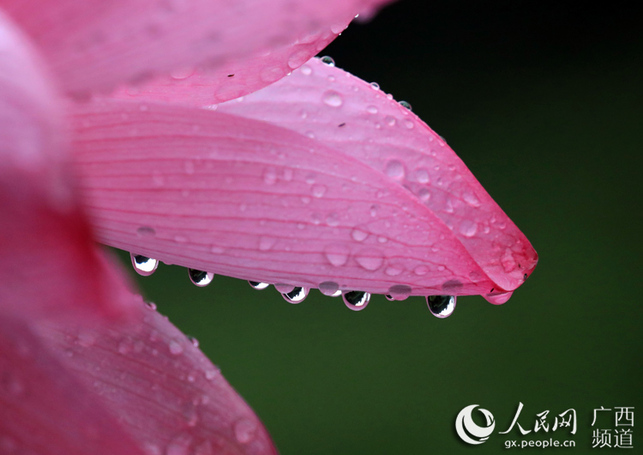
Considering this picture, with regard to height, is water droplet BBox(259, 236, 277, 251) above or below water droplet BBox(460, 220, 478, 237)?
below

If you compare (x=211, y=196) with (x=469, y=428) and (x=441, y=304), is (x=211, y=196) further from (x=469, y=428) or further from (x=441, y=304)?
(x=469, y=428)

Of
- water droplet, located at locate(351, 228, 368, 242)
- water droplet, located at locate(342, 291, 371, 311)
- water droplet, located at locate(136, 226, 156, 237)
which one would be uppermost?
water droplet, located at locate(342, 291, 371, 311)

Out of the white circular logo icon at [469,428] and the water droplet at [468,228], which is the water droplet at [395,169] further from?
the white circular logo icon at [469,428]

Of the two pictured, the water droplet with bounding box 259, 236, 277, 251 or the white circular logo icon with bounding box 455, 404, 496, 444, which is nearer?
the water droplet with bounding box 259, 236, 277, 251

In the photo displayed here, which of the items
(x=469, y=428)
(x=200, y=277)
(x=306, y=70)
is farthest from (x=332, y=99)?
(x=469, y=428)

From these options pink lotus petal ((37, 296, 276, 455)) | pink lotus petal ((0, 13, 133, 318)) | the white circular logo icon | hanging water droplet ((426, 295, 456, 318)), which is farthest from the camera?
the white circular logo icon

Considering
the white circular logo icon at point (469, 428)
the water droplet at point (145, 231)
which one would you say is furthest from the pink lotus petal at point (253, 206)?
the white circular logo icon at point (469, 428)

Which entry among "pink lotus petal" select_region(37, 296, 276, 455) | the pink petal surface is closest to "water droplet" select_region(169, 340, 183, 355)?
"pink lotus petal" select_region(37, 296, 276, 455)

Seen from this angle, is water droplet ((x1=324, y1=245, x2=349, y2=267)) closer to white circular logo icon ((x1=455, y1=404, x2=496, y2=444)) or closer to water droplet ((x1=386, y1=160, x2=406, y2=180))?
water droplet ((x1=386, y1=160, x2=406, y2=180))
